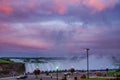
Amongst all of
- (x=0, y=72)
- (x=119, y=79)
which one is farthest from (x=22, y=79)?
(x=0, y=72)

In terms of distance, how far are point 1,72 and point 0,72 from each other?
202 cm

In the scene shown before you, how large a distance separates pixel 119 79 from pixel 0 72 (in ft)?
Answer: 388

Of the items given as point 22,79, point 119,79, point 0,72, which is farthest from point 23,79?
point 0,72

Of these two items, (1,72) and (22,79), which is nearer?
(22,79)

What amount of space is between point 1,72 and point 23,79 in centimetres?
7242

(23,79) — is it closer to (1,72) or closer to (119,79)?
(119,79)

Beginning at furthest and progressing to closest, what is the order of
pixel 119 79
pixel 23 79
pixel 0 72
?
1. pixel 0 72
2. pixel 23 79
3. pixel 119 79

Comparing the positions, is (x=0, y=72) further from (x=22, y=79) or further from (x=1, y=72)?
(x=22, y=79)

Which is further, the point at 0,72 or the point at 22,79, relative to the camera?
the point at 0,72

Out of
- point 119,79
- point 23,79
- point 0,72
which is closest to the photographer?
point 119,79

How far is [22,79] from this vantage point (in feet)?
398

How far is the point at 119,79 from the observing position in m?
78.6

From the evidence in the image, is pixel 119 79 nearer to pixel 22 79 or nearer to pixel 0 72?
pixel 22 79

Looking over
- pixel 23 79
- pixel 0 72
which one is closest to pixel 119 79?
pixel 23 79
